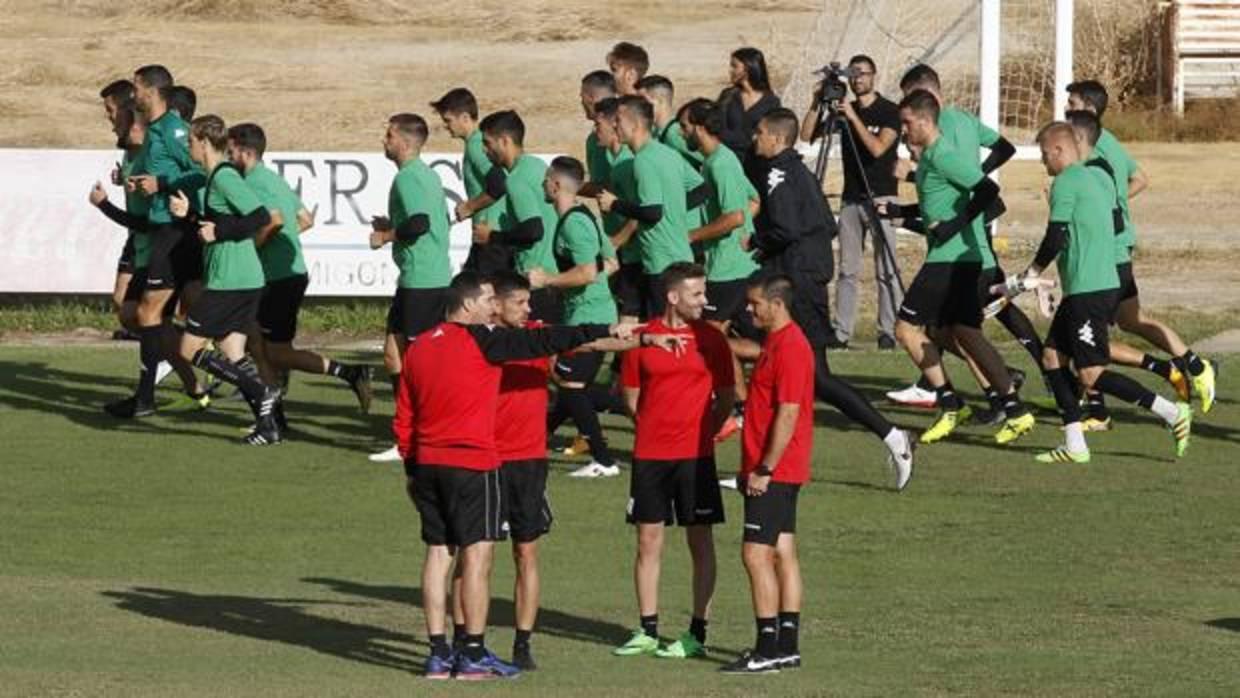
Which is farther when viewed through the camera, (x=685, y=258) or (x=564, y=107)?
(x=564, y=107)

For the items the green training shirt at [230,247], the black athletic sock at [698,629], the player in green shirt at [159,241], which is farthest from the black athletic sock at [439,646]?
the player in green shirt at [159,241]

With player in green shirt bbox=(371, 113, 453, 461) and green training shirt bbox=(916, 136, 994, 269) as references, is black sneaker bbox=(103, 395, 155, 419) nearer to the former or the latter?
player in green shirt bbox=(371, 113, 453, 461)

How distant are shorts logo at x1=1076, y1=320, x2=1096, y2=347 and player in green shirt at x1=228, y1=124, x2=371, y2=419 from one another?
4.79 metres

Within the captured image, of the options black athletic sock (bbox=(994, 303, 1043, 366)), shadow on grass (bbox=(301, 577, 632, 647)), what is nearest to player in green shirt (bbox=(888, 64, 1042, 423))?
black athletic sock (bbox=(994, 303, 1043, 366))

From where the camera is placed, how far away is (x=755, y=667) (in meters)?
12.8

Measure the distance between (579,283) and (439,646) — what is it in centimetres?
524

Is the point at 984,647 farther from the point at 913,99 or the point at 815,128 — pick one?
the point at 815,128

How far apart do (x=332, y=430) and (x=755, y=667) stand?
7.99 m

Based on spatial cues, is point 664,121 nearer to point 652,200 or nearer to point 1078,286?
point 652,200

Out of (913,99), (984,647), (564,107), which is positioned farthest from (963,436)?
(564,107)

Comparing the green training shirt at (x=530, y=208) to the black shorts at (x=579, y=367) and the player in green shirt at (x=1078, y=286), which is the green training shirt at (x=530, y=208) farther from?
the player in green shirt at (x=1078, y=286)

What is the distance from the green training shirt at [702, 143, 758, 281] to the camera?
18.3 metres

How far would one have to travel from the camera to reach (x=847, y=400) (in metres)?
17.6

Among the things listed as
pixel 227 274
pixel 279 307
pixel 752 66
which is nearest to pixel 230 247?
pixel 227 274
